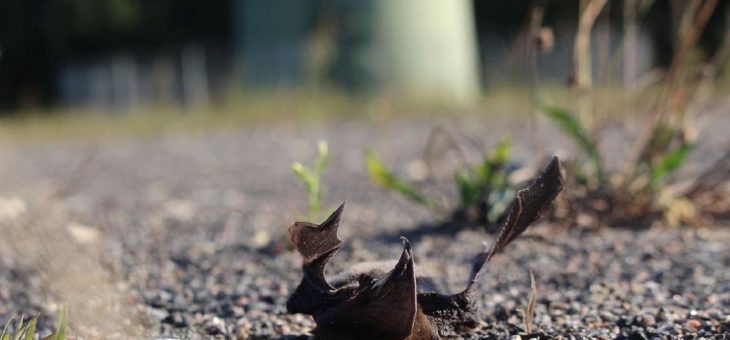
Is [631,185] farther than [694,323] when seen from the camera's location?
Yes

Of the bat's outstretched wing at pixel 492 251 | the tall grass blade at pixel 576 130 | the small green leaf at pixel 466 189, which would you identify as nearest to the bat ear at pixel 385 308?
the bat's outstretched wing at pixel 492 251

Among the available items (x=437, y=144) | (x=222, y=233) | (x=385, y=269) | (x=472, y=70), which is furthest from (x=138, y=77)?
(x=385, y=269)

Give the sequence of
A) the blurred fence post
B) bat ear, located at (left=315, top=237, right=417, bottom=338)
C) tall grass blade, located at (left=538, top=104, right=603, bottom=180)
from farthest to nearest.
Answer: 1. the blurred fence post
2. tall grass blade, located at (left=538, top=104, right=603, bottom=180)
3. bat ear, located at (left=315, top=237, right=417, bottom=338)

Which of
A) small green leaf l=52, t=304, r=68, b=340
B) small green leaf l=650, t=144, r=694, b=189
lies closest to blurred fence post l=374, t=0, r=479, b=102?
small green leaf l=650, t=144, r=694, b=189

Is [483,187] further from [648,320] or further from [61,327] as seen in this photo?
[61,327]

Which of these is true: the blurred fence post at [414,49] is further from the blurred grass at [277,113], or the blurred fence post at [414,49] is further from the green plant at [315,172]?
the green plant at [315,172]

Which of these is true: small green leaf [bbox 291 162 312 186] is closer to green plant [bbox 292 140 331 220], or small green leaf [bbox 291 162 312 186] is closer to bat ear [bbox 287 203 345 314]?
green plant [bbox 292 140 331 220]

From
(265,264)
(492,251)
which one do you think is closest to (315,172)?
(265,264)
